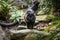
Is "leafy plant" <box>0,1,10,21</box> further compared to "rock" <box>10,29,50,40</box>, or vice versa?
"leafy plant" <box>0,1,10,21</box>

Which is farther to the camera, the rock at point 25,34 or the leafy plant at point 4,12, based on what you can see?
the leafy plant at point 4,12

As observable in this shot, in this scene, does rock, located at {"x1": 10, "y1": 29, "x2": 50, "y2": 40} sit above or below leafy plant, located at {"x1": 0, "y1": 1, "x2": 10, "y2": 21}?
below

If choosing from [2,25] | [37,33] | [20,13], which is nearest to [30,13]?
[37,33]

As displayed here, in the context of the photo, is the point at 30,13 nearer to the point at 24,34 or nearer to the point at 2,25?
the point at 24,34

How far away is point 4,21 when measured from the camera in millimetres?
8625

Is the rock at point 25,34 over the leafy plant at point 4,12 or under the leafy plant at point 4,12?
under

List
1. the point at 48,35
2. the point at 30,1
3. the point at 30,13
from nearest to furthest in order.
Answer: the point at 48,35
the point at 30,13
the point at 30,1

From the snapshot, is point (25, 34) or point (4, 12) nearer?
point (25, 34)

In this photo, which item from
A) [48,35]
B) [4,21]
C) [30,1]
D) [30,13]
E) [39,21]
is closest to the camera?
[48,35]

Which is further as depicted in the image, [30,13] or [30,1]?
[30,1]

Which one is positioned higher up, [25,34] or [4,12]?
[4,12]

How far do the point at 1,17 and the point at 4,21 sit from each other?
0.24 m

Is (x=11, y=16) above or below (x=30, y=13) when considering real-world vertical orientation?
below

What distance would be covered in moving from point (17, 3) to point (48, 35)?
5.32 meters
